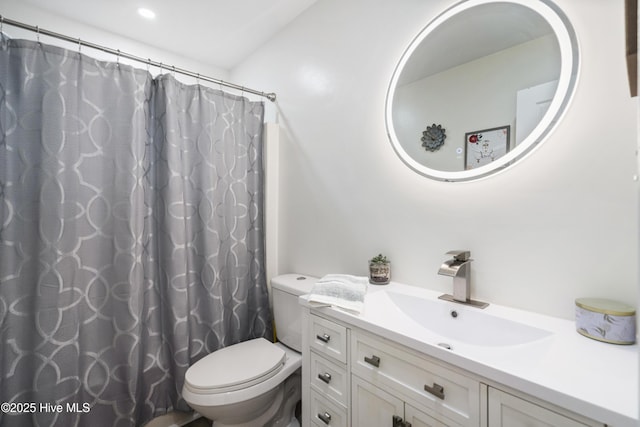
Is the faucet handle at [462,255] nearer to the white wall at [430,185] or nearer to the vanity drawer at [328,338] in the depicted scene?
the white wall at [430,185]

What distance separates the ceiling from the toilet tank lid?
5.78 ft

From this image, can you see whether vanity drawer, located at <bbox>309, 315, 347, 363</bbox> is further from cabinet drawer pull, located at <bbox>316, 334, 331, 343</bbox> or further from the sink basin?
the sink basin

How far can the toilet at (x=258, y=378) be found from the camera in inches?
49.4

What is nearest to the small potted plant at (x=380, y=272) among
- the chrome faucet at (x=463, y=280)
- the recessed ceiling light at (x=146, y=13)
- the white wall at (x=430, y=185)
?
the white wall at (x=430, y=185)

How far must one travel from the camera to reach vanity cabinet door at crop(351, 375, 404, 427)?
0.87 meters

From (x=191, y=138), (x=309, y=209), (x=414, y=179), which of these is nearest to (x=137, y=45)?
(x=191, y=138)

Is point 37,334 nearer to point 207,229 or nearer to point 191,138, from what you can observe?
point 207,229

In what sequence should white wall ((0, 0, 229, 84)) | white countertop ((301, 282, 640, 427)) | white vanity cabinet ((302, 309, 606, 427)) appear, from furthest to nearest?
1. white wall ((0, 0, 229, 84))
2. white vanity cabinet ((302, 309, 606, 427))
3. white countertop ((301, 282, 640, 427))

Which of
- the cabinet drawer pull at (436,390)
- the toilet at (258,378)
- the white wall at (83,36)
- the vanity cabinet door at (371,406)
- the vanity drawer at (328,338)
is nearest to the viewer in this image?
the cabinet drawer pull at (436,390)

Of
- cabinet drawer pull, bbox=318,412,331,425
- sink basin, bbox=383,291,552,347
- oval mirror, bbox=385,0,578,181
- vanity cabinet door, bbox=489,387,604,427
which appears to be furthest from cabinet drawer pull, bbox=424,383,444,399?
oval mirror, bbox=385,0,578,181

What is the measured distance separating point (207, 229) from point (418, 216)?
49.3 inches

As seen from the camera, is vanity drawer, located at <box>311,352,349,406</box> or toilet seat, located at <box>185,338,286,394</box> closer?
vanity drawer, located at <box>311,352,349,406</box>

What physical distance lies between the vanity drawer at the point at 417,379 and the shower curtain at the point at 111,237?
113 centimetres

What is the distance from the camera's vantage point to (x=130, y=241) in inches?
58.7
